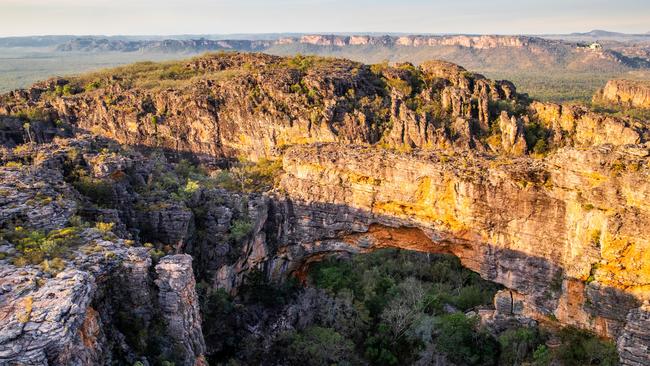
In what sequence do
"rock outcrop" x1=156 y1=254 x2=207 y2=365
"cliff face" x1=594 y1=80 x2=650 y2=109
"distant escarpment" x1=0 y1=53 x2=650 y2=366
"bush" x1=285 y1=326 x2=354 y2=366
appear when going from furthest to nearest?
1. "cliff face" x1=594 y1=80 x2=650 y2=109
2. "bush" x1=285 y1=326 x2=354 y2=366
3. "rock outcrop" x1=156 y1=254 x2=207 y2=365
4. "distant escarpment" x1=0 y1=53 x2=650 y2=366

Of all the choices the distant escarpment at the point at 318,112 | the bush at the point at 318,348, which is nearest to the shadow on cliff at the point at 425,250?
the bush at the point at 318,348

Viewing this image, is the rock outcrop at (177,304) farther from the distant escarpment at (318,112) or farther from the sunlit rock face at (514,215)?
the distant escarpment at (318,112)

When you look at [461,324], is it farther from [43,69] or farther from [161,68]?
[43,69]

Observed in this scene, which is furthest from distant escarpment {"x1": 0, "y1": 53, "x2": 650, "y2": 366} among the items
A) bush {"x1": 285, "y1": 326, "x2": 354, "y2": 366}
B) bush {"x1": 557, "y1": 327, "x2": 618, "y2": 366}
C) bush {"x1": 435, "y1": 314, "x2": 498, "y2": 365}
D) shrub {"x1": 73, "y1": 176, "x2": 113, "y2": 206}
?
bush {"x1": 285, "y1": 326, "x2": 354, "y2": 366}

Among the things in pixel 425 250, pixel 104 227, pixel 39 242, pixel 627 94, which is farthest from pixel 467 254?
pixel 627 94

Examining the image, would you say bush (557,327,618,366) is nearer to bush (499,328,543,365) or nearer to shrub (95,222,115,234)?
bush (499,328,543,365)

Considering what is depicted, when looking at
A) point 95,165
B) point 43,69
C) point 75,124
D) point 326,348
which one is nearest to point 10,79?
point 43,69
